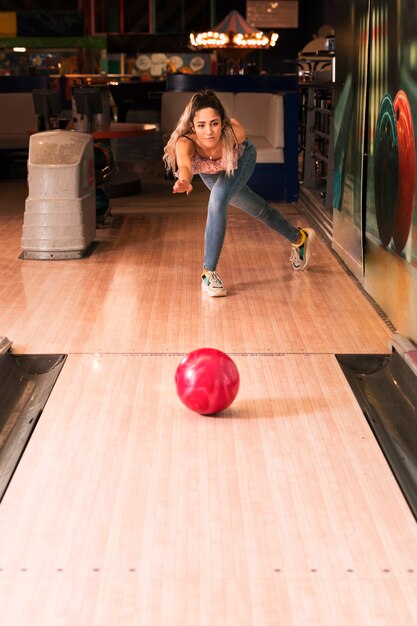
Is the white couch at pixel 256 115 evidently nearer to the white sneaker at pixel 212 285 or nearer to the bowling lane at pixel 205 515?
the white sneaker at pixel 212 285

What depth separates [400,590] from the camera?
192 cm

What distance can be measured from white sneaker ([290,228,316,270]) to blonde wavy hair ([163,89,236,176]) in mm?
772

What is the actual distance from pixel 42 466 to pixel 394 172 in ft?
6.13

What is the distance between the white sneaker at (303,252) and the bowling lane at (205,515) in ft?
5.34

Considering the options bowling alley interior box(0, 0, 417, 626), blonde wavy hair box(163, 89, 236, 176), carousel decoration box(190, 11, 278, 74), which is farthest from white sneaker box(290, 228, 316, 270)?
carousel decoration box(190, 11, 278, 74)

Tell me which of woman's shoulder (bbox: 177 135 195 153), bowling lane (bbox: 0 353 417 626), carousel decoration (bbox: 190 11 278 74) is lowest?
bowling lane (bbox: 0 353 417 626)

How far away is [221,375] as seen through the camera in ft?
9.09

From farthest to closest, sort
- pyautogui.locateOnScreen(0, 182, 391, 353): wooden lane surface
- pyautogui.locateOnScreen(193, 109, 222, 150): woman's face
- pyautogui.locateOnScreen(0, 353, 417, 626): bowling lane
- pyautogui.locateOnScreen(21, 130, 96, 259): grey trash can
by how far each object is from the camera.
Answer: pyautogui.locateOnScreen(21, 130, 96, 259): grey trash can → pyautogui.locateOnScreen(193, 109, 222, 150): woman's face → pyautogui.locateOnScreen(0, 182, 391, 353): wooden lane surface → pyautogui.locateOnScreen(0, 353, 417, 626): bowling lane

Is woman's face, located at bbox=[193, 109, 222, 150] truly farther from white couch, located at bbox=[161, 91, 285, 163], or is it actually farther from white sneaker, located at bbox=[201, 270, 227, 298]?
white couch, located at bbox=[161, 91, 285, 163]

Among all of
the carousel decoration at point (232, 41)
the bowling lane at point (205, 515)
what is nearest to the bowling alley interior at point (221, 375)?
the bowling lane at point (205, 515)

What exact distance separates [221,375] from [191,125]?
1.54m

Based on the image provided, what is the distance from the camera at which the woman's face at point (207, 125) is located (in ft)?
12.7

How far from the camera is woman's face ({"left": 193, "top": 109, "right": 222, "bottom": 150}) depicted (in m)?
3.86

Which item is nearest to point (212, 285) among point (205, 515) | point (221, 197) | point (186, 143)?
point (221, 197)
